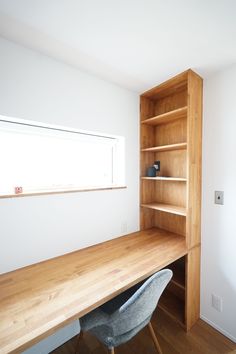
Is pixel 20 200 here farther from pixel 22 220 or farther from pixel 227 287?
pixel 227 287

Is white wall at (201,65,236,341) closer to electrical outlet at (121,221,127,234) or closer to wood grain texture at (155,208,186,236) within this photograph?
wood grain texture at (155,208,186,236)

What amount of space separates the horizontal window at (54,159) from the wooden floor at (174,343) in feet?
4.31

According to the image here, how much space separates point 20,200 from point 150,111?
66.1 inches

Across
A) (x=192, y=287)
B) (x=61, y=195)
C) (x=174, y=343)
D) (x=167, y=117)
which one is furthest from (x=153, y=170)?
(x=174, y=343)

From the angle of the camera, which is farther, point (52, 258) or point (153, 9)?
point (52, 258)

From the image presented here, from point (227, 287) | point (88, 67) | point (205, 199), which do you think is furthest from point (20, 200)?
point (227, 287)

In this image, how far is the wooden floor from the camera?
4.54ft

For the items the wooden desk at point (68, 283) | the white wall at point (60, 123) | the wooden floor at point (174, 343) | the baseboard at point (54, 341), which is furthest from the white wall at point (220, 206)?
the baseboard at point (54, 341)

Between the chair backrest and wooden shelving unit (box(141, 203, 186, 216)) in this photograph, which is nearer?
the chair backrest

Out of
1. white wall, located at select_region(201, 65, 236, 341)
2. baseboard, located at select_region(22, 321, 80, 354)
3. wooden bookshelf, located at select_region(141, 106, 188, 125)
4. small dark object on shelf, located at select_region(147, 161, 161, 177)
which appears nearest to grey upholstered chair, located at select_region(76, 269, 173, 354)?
baseboard, located at select_region(22, 321, 80, 354)

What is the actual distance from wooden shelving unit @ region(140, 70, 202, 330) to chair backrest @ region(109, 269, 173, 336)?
2.16ft

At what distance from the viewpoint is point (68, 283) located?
1.10 metres

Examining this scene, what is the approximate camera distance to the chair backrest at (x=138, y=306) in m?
0.97

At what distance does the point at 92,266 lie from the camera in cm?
129
